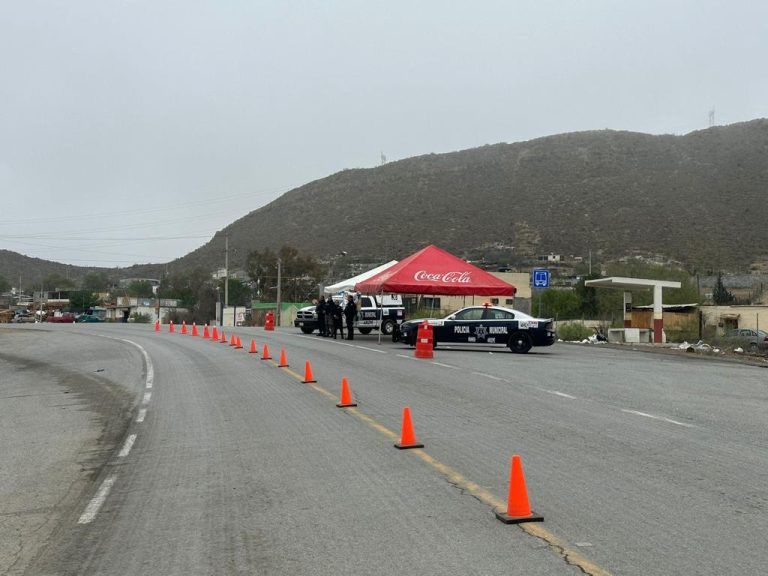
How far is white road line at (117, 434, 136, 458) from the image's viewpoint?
9.76 metres

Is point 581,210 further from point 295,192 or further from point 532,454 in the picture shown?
point 532,454

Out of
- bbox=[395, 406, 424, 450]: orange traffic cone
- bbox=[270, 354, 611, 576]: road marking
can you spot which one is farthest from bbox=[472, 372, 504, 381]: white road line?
bbox=[395, 406, 424, 450]: orange traffic cone

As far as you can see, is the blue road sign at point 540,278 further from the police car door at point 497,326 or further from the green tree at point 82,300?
the green tree at point 82,300

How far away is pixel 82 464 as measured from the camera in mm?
9266

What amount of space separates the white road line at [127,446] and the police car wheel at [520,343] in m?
16.6

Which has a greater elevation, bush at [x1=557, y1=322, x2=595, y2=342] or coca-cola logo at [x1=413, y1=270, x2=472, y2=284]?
coca-cola logo at [x1=413, y1=270, x2=472, y2=284]

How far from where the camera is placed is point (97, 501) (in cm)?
736

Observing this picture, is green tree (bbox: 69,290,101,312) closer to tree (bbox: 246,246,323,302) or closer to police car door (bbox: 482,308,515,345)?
tree (bbox: 246,246,323,302)

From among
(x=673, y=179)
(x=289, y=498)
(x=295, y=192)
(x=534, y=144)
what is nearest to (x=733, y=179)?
(x=673, y=179)

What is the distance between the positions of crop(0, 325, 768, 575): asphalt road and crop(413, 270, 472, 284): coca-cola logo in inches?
559

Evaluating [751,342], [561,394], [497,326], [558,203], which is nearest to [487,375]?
[561,394]

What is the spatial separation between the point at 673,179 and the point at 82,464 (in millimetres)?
76841

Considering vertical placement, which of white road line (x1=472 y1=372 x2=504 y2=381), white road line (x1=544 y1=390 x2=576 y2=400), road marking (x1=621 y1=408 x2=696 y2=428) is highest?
white road line (x1=472 y1=372 x2=504 y2=381)

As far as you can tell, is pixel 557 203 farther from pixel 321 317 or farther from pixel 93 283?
pixel 93 283
